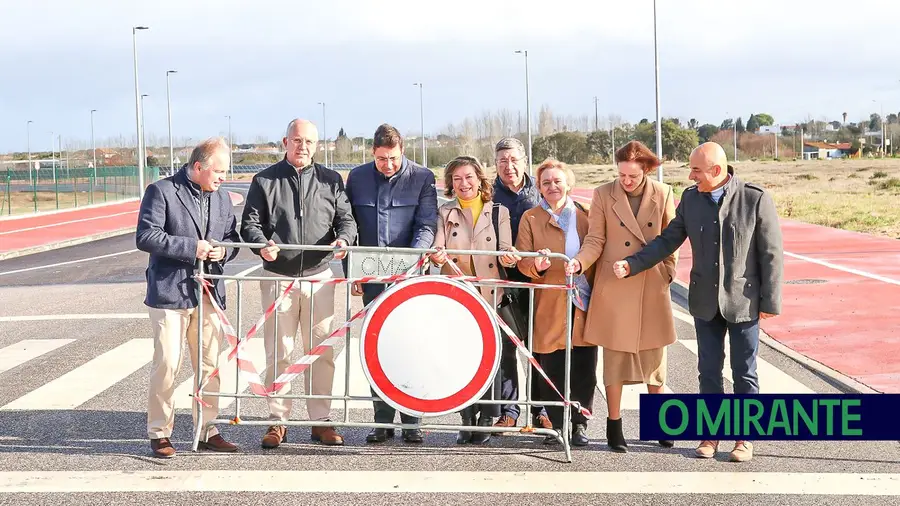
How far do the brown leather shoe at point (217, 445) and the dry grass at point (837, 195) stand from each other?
2028cm

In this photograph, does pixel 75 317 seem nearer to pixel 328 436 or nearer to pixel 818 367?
pixel 328 436

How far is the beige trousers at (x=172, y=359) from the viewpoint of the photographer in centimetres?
652

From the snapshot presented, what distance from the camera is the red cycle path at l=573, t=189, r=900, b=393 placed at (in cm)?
954

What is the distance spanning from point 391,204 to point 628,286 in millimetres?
1648

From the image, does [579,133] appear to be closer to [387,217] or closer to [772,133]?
[772,133]

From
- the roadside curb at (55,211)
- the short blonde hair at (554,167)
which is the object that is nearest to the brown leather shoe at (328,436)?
the short blonde hair at (554,167)

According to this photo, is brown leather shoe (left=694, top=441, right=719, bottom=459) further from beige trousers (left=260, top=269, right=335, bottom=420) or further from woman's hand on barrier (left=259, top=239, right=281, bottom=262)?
woman's hand on barrier (left=259, top=239, right=281, bottom=262)

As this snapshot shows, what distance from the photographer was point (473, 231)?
7023 millimetres

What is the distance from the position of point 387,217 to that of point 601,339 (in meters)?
1.62

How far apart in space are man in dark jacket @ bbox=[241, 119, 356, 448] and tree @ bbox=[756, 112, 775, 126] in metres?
185

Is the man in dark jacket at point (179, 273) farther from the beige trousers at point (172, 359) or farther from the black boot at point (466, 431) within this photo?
the black boot at point (466, 431)

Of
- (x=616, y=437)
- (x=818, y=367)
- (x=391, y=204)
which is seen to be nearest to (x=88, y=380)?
(x=391, y=204)

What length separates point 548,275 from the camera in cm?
697

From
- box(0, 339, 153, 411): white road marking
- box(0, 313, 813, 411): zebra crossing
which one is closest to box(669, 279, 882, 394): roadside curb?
box(0, 313, 813, 411): zebra crossing
